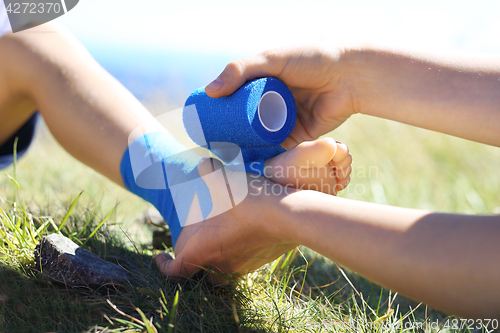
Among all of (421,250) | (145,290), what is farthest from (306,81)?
(145,290)

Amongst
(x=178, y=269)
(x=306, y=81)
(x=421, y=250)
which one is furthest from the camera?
(x=306, y=81)

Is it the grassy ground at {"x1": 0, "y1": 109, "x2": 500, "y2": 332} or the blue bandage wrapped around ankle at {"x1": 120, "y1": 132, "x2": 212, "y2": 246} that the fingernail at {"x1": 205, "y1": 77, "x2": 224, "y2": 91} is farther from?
the grassy ground at {"x1": 0, "y1": 109, "x2": 500, "y2": 332}

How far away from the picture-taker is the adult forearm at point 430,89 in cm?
116

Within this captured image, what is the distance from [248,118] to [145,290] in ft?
1.88

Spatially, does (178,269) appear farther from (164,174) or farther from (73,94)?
(73,94)

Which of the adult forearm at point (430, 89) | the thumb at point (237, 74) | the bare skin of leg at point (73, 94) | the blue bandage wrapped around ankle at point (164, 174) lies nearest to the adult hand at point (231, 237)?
the blue bandage wrapped around ankle at point (164, 174)

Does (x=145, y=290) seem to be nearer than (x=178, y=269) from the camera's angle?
Yes

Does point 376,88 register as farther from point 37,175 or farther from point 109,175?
point 37,175

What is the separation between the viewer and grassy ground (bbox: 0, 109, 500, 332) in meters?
0.98

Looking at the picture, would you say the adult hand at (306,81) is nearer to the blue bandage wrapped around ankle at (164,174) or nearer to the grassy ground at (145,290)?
the blue bandage wrapped around ankle at (164,174)

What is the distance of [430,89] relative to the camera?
122cm

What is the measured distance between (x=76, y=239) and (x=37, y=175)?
A: 1.23m

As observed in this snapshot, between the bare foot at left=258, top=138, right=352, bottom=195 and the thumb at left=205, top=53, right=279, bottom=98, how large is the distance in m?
0.26

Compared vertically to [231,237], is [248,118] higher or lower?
higher
